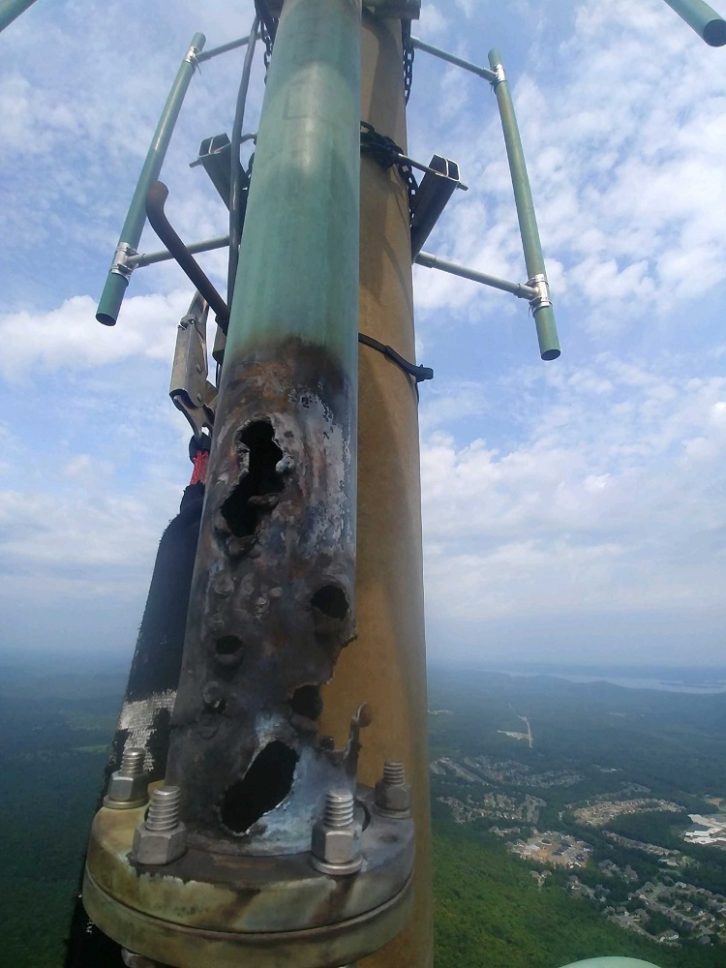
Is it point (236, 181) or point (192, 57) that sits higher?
point (192, 57)

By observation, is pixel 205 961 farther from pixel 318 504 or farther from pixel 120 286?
pixel 120 286

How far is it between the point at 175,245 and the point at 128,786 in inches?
63.4

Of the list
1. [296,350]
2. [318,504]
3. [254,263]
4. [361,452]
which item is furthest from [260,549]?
[361,452]

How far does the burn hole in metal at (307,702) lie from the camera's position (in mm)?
1053

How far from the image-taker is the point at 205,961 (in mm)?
791

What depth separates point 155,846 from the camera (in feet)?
2.86

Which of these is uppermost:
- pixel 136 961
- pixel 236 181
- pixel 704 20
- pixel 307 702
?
pixel 704 20

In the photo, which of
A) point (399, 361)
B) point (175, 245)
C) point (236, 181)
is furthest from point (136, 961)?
point (236, 181)

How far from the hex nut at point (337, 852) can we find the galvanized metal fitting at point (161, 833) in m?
0.24

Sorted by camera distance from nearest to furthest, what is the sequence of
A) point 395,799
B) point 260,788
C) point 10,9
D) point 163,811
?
point 163,811 < point 260,788 < point 395,799 < point 10,9

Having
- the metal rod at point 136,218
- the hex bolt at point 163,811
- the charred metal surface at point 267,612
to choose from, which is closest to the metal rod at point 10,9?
the metal rod at point 136,218

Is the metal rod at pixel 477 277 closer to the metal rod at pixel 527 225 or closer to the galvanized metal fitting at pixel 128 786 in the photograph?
the metal rod at pixel 527 225

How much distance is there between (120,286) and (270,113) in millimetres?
1662

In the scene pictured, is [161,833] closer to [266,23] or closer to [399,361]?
[399,361]
